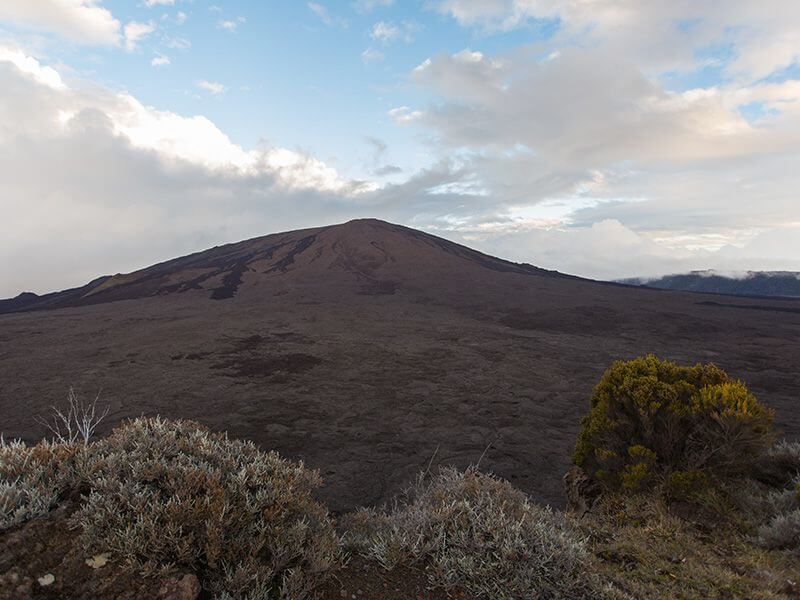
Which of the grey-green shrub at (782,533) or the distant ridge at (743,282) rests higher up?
the distant ridge at (743,282)

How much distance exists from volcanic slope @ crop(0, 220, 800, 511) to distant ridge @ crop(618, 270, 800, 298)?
108398 mm

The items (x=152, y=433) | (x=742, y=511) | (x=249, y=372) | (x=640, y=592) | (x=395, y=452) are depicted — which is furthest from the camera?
(x=249, y=372)

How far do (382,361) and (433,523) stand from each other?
1663 cm

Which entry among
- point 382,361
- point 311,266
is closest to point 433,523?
point 382,361

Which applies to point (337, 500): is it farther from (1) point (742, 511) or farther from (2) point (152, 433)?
(1) point (742, 511)

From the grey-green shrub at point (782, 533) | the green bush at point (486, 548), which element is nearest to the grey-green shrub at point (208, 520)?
the green bush at point (486, 548)

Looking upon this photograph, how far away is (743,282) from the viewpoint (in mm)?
156125

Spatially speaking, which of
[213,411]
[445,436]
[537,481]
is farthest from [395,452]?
[213,411]

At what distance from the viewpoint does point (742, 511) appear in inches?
204

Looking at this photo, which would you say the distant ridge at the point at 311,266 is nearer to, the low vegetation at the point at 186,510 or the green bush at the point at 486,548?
the green bush at the point at 486,548

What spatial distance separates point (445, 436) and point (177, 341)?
1850 cm

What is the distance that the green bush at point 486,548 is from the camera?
3252 millimetres

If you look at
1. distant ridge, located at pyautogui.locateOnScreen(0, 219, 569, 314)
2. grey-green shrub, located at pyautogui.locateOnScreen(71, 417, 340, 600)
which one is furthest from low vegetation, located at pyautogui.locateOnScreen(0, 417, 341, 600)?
distant ridge, located at pyautogui.locateOnScreen(0, 219, 569, 314)

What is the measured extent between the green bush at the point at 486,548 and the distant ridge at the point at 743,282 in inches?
5508
